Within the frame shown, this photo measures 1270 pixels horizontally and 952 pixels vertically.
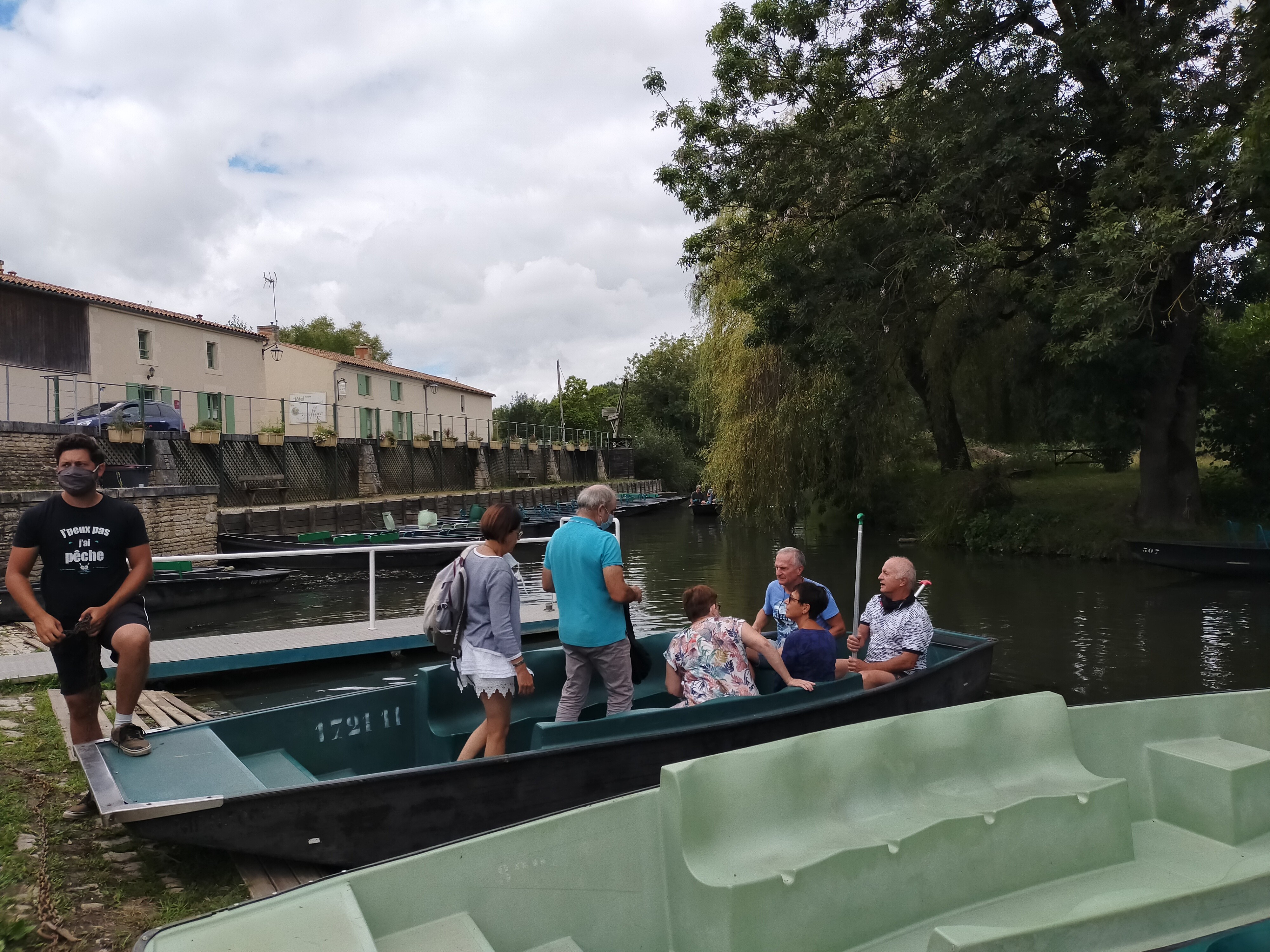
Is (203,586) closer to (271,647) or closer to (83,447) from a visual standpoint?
(271,647)

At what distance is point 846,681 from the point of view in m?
5.66

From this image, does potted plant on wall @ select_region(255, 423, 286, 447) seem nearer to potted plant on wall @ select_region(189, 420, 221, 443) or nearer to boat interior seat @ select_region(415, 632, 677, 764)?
potted plant on wall @ select_region(189, 420, 221, 443)

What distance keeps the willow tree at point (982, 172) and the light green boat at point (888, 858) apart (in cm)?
1080

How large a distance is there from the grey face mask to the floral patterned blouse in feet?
10.4

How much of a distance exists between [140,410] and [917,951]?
84.8ft

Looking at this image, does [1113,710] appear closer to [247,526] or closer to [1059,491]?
[1059,491]

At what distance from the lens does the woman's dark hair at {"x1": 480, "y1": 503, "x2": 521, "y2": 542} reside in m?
4.42

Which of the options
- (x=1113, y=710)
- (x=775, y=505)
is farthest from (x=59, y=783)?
(x=775, y=505)

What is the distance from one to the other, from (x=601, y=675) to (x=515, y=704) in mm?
1122

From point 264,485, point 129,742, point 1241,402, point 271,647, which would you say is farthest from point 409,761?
point 264,485

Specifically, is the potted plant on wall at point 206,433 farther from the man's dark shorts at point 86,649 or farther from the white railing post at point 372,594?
the man's dark shorts at point 86,649

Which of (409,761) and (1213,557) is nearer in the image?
(409,761)

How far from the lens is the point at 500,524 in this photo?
4.43m

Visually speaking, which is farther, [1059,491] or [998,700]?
[1059,491]
